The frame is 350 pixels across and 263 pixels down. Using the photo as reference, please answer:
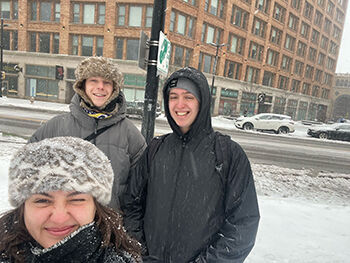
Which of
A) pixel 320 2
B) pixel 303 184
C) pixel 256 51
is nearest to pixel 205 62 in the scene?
pixel 256 51

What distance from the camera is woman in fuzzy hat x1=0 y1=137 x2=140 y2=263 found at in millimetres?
972

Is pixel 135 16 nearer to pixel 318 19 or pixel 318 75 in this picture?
pixel 318 19

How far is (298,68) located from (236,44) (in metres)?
18.4

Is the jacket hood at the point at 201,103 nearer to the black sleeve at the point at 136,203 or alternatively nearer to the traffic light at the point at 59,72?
the black sleeve at the point at 136,203

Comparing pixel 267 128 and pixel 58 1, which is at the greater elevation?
pixel 58 1

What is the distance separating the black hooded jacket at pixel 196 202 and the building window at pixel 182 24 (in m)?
→ 26.4

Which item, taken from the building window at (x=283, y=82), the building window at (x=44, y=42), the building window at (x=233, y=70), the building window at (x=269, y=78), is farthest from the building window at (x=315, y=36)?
the building window at (x=44, y=42)

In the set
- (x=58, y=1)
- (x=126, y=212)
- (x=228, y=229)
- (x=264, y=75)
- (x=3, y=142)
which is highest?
(x=58, y=1)

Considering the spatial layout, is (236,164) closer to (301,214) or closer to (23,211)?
(23,211)

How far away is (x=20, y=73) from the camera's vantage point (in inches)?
1090

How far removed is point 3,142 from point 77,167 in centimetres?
891

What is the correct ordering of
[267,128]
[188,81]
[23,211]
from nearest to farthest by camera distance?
[23,211] < [188,81] < [267,128]

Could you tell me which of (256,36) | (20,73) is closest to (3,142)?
(20,73)

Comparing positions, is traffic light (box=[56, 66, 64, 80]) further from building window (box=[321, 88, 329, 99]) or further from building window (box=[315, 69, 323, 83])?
building window (box=[321, 88, 329, 99])
